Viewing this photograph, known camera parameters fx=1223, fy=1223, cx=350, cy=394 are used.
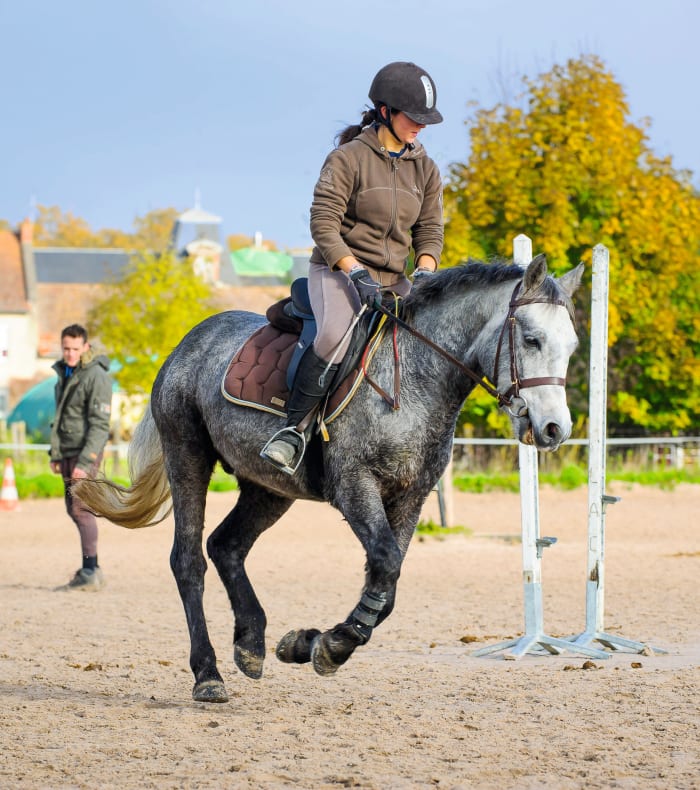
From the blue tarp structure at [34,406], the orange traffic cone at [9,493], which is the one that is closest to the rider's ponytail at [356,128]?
the orange traffic cone at [9,493]

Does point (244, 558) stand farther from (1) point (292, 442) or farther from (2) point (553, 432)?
(2) point (553, 432)

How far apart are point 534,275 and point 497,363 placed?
45 centimetres

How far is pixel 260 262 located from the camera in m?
86.2

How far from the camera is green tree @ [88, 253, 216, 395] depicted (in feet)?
116

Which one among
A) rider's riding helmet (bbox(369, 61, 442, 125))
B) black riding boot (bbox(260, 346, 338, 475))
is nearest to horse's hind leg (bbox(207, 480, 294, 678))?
black riding boot (bbox(260, 346, 338, 475))

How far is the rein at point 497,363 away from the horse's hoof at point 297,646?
122cm

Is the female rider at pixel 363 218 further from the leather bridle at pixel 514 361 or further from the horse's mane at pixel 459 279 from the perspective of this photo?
the leather bridle at pixel 514 361

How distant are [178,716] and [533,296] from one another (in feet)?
9.05

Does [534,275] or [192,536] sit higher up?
[534,275]

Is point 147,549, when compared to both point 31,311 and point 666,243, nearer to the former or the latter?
point 666,243

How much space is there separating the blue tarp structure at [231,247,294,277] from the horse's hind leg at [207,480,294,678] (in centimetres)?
7698

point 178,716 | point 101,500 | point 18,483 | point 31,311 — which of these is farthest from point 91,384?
point 31,311

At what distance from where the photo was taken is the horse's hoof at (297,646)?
607cm

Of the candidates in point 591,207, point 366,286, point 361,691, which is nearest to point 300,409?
point 366,286
